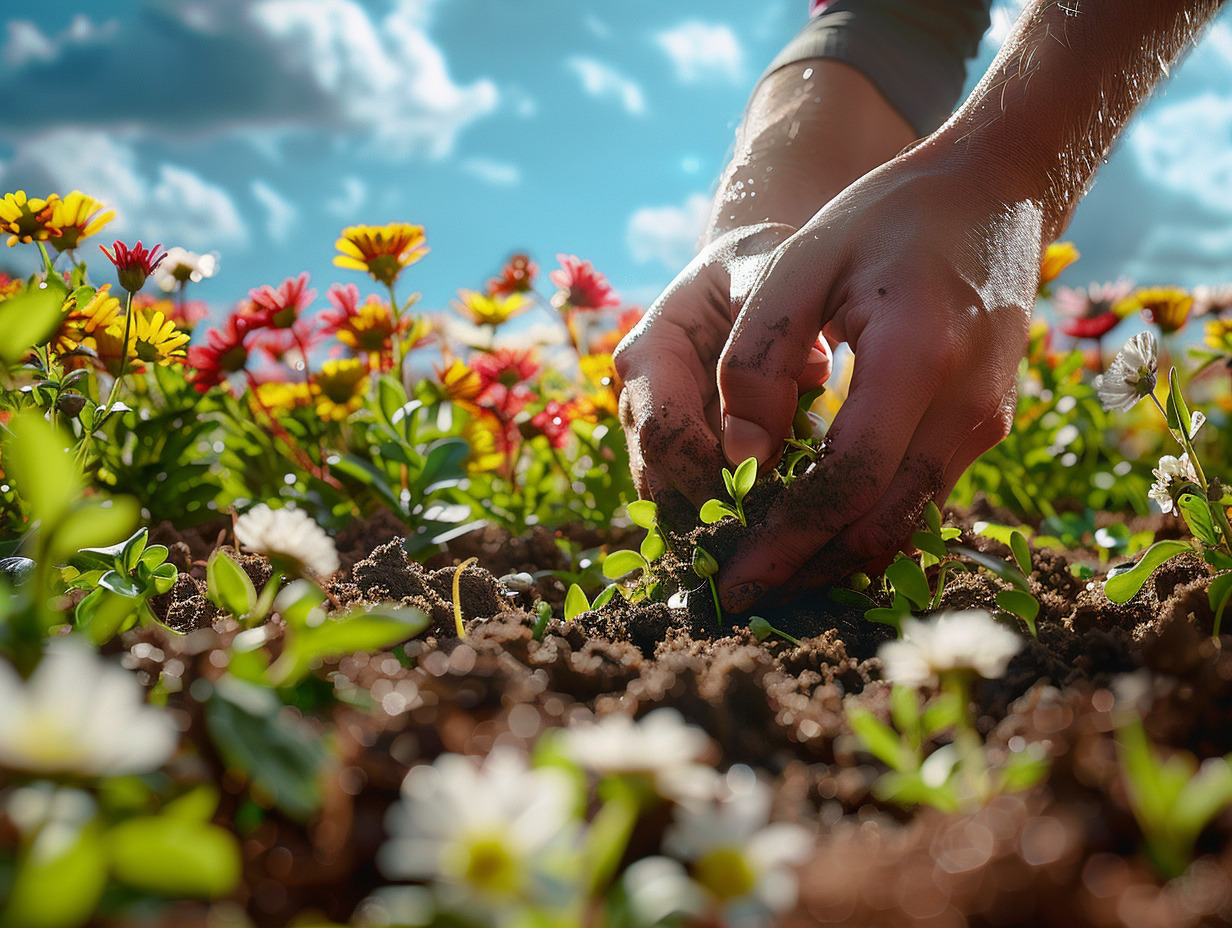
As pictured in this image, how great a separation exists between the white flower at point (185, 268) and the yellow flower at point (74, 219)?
0.41 metres

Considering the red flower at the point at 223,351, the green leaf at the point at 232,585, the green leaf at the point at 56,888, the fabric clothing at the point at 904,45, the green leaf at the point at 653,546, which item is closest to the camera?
the green leaf at the point at 56,888

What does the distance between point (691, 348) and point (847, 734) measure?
0.90m

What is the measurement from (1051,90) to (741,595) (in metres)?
0.94

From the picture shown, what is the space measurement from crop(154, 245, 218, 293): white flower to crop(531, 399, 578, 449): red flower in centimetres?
82

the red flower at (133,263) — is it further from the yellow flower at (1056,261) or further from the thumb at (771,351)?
the yellow flower at (1056,261)

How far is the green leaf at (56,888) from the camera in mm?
304

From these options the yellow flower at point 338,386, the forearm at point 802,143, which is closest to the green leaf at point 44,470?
the yellow flower at point 338,386

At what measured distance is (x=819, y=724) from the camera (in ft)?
2.23

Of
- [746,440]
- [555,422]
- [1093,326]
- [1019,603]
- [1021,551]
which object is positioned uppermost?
[1093,326]

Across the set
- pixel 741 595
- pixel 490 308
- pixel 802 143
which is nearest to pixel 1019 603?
pixel 741 595

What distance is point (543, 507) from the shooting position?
2.01 meters

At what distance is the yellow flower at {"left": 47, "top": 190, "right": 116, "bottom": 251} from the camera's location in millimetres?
1312

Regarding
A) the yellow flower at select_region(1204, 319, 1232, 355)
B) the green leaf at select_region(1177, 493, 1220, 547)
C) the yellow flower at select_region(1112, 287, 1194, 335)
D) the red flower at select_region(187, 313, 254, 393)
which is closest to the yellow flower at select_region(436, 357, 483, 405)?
the red flower at select_region(187, 313, 254, 393)

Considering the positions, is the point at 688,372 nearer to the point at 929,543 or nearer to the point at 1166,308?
the point at 929,543
